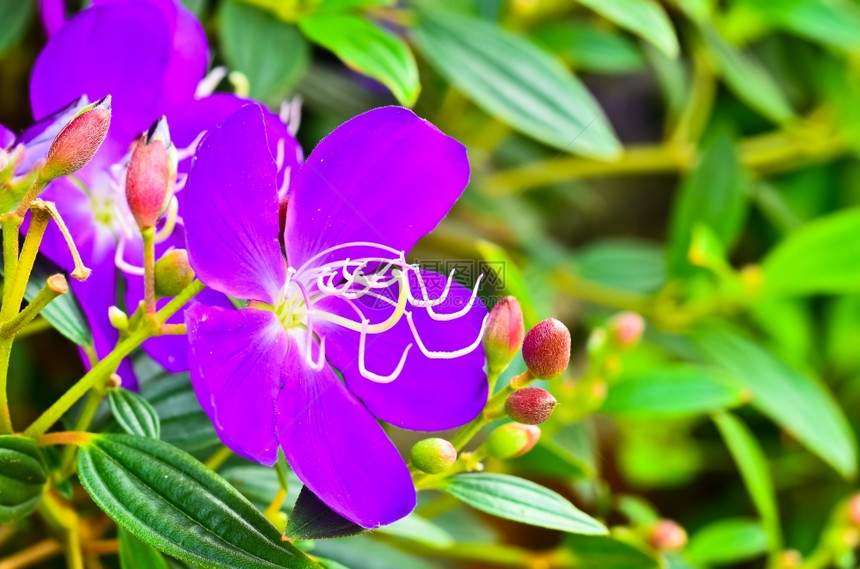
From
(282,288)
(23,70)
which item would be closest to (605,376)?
(282,288)

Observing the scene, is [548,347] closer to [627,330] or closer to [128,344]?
[128,344]

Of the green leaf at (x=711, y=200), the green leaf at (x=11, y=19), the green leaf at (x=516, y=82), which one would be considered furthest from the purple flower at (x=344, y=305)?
the green leaf at (x=711, y=200)

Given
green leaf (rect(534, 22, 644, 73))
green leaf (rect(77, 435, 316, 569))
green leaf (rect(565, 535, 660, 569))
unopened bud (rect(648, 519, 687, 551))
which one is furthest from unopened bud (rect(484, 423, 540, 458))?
green leaf (rect(534, 22, 644, 73))

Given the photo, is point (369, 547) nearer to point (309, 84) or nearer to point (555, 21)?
point (309, 84)

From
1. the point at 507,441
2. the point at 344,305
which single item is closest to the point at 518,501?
the point at 507,441

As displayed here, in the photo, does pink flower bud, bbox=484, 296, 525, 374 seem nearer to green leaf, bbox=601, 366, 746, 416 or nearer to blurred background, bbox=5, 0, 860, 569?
blurred background, bbox=5, 0, 860, 569

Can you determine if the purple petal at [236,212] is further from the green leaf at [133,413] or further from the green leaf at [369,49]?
the green leaf at [369,49]
